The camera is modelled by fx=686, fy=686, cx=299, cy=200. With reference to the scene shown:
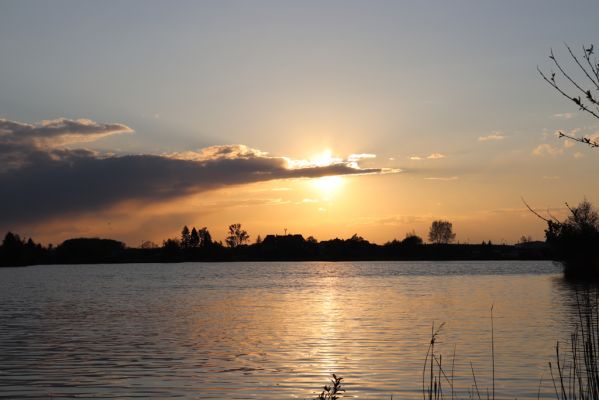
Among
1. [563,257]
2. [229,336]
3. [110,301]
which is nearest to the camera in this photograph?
[229,336]

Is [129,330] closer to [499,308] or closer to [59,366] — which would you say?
[59,366]

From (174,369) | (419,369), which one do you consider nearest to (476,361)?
(419,369)

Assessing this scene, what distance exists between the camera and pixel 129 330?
129 ft

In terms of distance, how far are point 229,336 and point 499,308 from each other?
78.2ft

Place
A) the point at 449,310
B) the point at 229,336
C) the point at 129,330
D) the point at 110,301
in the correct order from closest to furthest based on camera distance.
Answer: the point at 229,336 → the point at 129,330 → the point at 449,310 → the point at 110,301

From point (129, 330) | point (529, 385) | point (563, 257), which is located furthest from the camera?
point (563, 257)

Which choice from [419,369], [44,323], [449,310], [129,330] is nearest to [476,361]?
[419,369]

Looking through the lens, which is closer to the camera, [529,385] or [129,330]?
[529,385]

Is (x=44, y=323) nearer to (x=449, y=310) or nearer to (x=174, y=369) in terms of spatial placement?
(x=174, y=369)

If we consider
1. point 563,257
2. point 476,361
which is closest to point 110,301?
point 476,361

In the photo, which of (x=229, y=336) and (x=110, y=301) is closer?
(x=229, y=336)

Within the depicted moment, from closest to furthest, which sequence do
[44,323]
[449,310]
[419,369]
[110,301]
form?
[419,369], [44,323], [449,310], [110,301]

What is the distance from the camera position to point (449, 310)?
51094mm

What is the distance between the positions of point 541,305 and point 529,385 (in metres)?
33.8
